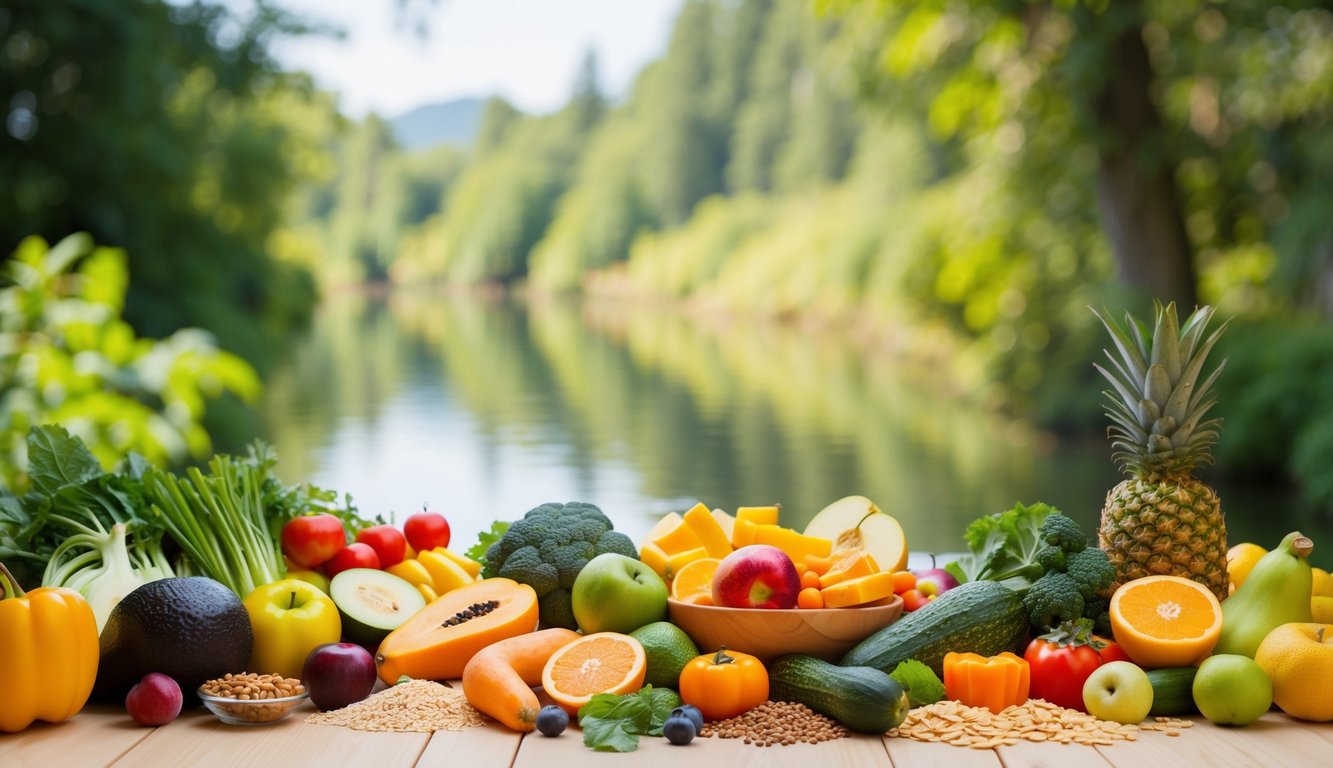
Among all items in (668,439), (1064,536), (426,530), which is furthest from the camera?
(668,439)

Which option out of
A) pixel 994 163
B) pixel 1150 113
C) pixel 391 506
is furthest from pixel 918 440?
pixel 391 506

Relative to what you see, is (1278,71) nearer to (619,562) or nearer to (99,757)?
(619,562)

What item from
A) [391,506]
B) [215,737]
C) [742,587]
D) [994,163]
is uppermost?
[994,163]

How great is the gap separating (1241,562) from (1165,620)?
515mm

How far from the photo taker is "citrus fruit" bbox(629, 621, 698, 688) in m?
2.35

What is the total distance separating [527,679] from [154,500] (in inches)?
35.5

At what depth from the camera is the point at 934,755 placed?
6.83ft

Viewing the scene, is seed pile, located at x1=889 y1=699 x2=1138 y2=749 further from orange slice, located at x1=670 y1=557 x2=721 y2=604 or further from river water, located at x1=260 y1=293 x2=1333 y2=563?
river water, located at x1=260 y1=293 x2=1333 y2=563

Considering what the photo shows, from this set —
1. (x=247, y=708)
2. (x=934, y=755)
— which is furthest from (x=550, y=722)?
(x=934, y=755)

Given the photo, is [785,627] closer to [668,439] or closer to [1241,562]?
[1241,562]

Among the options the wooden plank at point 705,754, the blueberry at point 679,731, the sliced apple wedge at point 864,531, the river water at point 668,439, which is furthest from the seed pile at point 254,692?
the river water at point 668,439

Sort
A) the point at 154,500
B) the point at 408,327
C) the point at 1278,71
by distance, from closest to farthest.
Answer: the point at 154,500 < the point at 1278,71 < the point at 408,327

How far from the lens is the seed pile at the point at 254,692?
221 cm

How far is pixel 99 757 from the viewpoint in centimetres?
206
